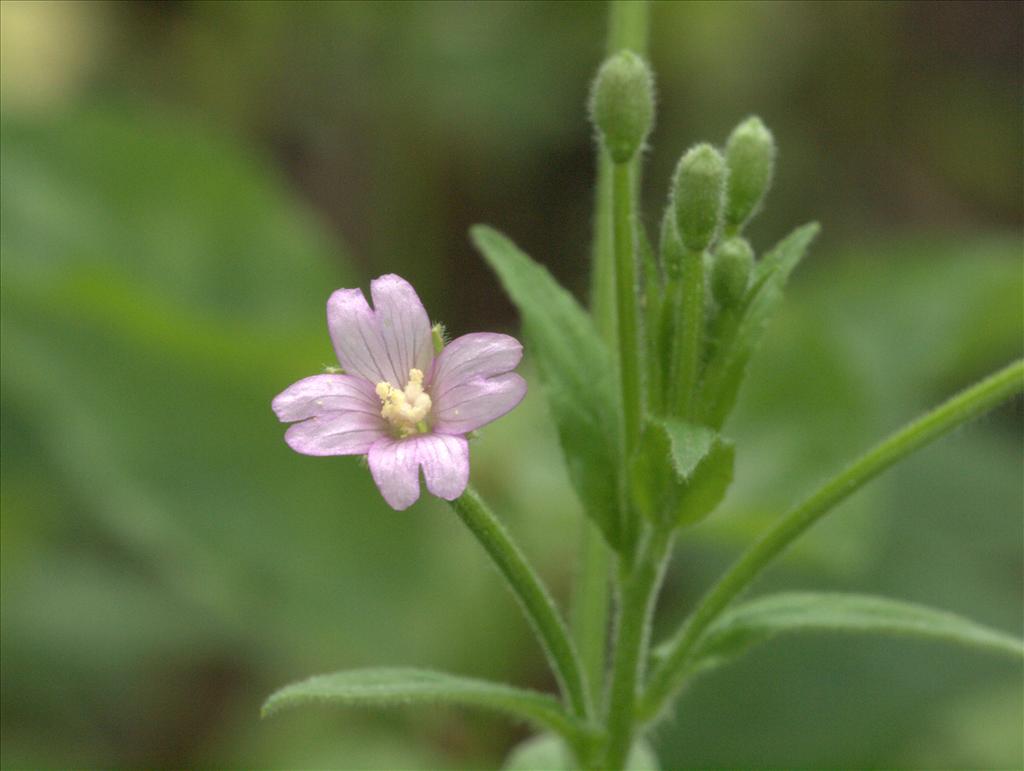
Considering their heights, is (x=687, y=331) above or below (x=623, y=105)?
below

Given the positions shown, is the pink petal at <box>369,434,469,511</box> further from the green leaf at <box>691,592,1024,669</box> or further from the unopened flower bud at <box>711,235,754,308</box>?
the green leaf at <box>691,592,1024,669</box>

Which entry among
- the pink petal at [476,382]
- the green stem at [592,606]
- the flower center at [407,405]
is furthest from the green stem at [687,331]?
the green stem at [592,606]

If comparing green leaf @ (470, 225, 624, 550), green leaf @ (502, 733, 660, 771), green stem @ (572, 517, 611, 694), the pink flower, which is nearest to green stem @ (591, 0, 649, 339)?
green leaf @ (470, 225, 624, 550)

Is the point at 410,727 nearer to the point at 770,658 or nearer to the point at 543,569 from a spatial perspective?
the point at 543,569

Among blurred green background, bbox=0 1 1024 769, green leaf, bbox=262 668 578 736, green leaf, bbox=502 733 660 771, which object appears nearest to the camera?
green leaf, bbox=262 668 578 736

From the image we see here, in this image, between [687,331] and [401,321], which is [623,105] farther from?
[401,321]

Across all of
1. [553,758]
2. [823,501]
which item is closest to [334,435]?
[823,501]
